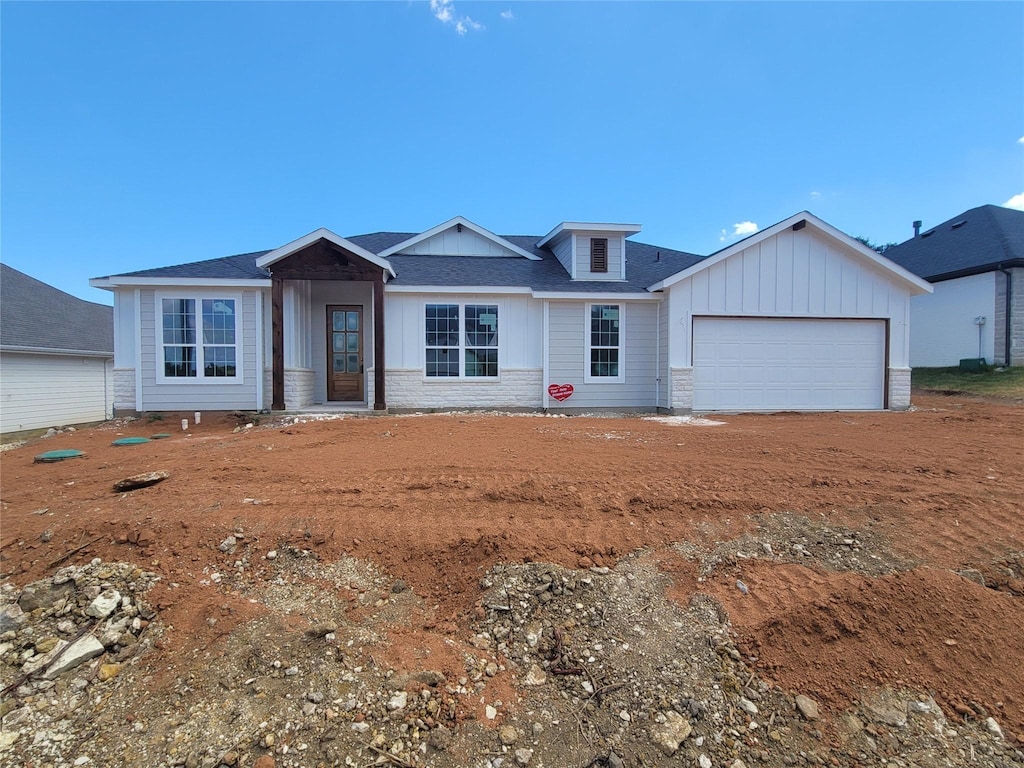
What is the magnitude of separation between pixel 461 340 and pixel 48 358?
49.7 ft

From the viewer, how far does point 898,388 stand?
1251cm

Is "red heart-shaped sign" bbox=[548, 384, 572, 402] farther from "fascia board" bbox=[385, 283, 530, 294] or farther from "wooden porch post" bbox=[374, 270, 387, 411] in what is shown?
"wooden porch post" bbox=[374, 270, 387, 411]

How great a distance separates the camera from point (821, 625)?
3.04 m

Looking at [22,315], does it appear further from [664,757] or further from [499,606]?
[664,757]

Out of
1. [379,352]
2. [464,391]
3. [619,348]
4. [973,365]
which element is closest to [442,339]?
[464,391]

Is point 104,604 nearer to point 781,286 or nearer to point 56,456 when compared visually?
point 56,456

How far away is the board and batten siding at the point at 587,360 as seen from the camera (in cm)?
1234

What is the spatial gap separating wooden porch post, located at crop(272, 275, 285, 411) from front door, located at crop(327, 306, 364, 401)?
6.37ft

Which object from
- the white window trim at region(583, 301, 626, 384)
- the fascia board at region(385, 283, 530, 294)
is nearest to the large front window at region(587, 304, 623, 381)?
the white window trim at region(583, 301, 626, 384)

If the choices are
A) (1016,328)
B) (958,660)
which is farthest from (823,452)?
(1016,328)

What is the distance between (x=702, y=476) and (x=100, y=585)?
16.9 ft

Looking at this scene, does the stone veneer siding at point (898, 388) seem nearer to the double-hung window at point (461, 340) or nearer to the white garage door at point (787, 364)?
the white garage door at point (787, 364)

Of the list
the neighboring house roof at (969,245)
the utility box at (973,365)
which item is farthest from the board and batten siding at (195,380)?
the neighboring house roof at (969,245)

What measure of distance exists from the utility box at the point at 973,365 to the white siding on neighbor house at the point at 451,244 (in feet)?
57.0
